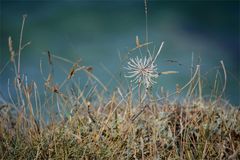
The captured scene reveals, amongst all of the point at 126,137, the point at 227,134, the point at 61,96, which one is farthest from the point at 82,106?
the point at 227,134

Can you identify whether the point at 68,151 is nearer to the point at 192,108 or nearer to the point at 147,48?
the point at 147,48

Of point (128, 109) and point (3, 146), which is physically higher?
point (128, 109)

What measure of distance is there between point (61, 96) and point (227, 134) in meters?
1.14

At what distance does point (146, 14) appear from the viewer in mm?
3225

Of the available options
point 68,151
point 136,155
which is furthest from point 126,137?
point 68,151

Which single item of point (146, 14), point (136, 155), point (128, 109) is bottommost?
point (136, 155)

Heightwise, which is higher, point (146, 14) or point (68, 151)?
point (146, 14)

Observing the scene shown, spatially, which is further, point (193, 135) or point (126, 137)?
point (193, 135)

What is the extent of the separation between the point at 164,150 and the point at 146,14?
84 cm

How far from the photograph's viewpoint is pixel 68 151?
316cm

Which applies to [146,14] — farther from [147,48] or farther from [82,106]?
[82,106]

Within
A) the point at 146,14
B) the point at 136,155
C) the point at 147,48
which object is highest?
the point at 146,14

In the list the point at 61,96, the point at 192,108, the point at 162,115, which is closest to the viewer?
the point at 61,96

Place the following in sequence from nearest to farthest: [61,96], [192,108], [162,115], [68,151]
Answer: [68,151] < [61,96] < [162,115] < [192,108]
